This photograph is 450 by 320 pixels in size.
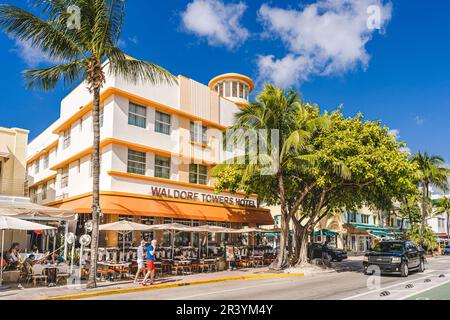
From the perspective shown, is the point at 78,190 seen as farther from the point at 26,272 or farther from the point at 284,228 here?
the point at 284,228

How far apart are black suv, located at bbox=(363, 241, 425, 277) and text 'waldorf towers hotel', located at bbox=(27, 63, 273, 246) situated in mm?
10560

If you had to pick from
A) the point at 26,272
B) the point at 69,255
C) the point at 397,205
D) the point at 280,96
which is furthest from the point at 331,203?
the point at 397,205

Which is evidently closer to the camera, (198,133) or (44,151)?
(198,133)

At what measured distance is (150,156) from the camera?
25344 mm

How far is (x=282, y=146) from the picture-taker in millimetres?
22547

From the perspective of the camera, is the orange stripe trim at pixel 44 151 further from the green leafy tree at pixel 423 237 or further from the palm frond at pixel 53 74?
the green leafy tree at pixel 423 237

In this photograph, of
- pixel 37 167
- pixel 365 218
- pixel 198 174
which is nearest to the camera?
pixel 198 174

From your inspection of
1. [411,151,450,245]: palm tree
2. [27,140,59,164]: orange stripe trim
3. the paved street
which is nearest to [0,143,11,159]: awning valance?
[27,140,59,164]: orange stripe trim

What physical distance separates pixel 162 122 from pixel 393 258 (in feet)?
52.0

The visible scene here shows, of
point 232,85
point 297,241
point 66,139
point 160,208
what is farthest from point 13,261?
point 232,85

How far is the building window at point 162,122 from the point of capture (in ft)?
85.5

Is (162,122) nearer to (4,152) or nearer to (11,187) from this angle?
(4,152)

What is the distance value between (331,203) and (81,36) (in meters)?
18.2
